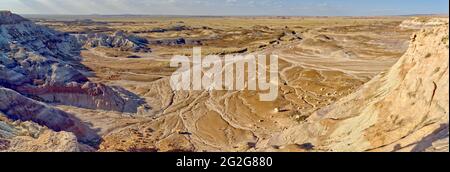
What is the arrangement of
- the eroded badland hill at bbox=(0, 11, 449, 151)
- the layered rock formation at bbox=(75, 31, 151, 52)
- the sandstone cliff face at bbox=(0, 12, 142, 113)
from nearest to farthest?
the eroded badland hill at bbox=(0, 11, 449, 151)
the sandstone cliff face at bbox=(0, 12, 142, 113)
the layered rock formation at bbox=(75, 31, 151, 52)

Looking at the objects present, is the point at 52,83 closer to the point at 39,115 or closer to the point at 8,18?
the point at 39,115

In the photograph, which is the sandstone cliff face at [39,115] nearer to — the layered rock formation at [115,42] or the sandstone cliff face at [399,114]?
the sandstone cliff face at [399,114]

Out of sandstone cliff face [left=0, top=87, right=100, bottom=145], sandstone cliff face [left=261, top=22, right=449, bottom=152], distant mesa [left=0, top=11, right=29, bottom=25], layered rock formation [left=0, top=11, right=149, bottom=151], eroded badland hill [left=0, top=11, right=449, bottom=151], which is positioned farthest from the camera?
distant mesa [left=0, top=11, right=29, bottom=25]

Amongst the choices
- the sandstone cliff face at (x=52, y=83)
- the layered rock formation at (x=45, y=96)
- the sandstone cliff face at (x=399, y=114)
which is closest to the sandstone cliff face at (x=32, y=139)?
the layered rock formation at (x=45, y=96)

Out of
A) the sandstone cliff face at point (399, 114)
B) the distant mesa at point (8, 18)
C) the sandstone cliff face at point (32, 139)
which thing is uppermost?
the distant mesa at point (8, 18)

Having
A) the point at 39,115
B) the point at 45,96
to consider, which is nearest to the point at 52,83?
the point at 45,96

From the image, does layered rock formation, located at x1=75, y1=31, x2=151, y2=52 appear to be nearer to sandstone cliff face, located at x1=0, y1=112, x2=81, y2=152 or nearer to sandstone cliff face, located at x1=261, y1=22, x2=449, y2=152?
sandstone cliff face, located at x1=0, y1=112, x2=81, y2=152

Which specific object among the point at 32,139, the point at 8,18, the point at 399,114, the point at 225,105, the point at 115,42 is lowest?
the point at 225,105

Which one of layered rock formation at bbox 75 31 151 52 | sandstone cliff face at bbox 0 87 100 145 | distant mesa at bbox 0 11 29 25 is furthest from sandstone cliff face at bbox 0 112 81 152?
layered rock formation at bbox 75 31 151 52
